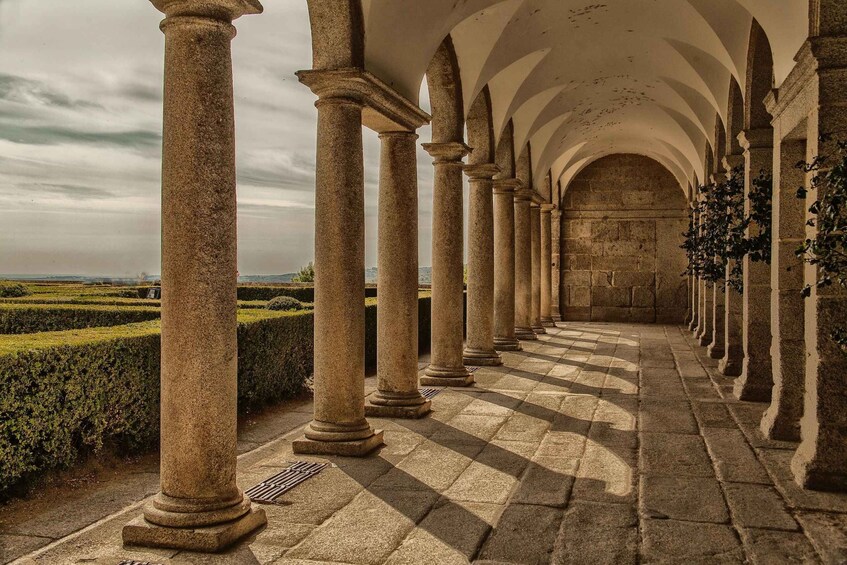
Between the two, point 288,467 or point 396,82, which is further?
point 396,82

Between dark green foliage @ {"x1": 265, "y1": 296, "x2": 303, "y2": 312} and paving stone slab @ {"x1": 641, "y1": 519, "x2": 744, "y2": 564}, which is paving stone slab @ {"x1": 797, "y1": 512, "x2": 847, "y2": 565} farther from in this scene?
dark green foliage @ {"x1": 265, "y1": 296, "x2": 303, "y2": 312}

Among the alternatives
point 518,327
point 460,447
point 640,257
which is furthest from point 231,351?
point 640,257

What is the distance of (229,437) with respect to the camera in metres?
3.97

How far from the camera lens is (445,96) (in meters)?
8.95

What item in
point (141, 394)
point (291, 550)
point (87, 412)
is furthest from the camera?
point (141, 394)

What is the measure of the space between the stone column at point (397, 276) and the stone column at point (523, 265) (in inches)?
294

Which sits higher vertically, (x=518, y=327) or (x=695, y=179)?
(x=695, y=179)

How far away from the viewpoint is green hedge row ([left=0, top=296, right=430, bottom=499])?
180 inches

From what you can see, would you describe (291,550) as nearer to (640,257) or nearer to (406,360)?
(406,360)

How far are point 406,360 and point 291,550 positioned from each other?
11.5ft

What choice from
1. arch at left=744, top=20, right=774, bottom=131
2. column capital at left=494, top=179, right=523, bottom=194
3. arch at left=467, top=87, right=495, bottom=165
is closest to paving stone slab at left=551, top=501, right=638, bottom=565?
arch at left=744, top=20, right=774, bottom=131

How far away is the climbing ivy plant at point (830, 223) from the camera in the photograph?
4.26 meters

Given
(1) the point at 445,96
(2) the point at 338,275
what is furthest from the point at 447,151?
(2) the point at 338,275

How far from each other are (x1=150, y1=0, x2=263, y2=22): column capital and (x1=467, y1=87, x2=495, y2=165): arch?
718 centimetres
